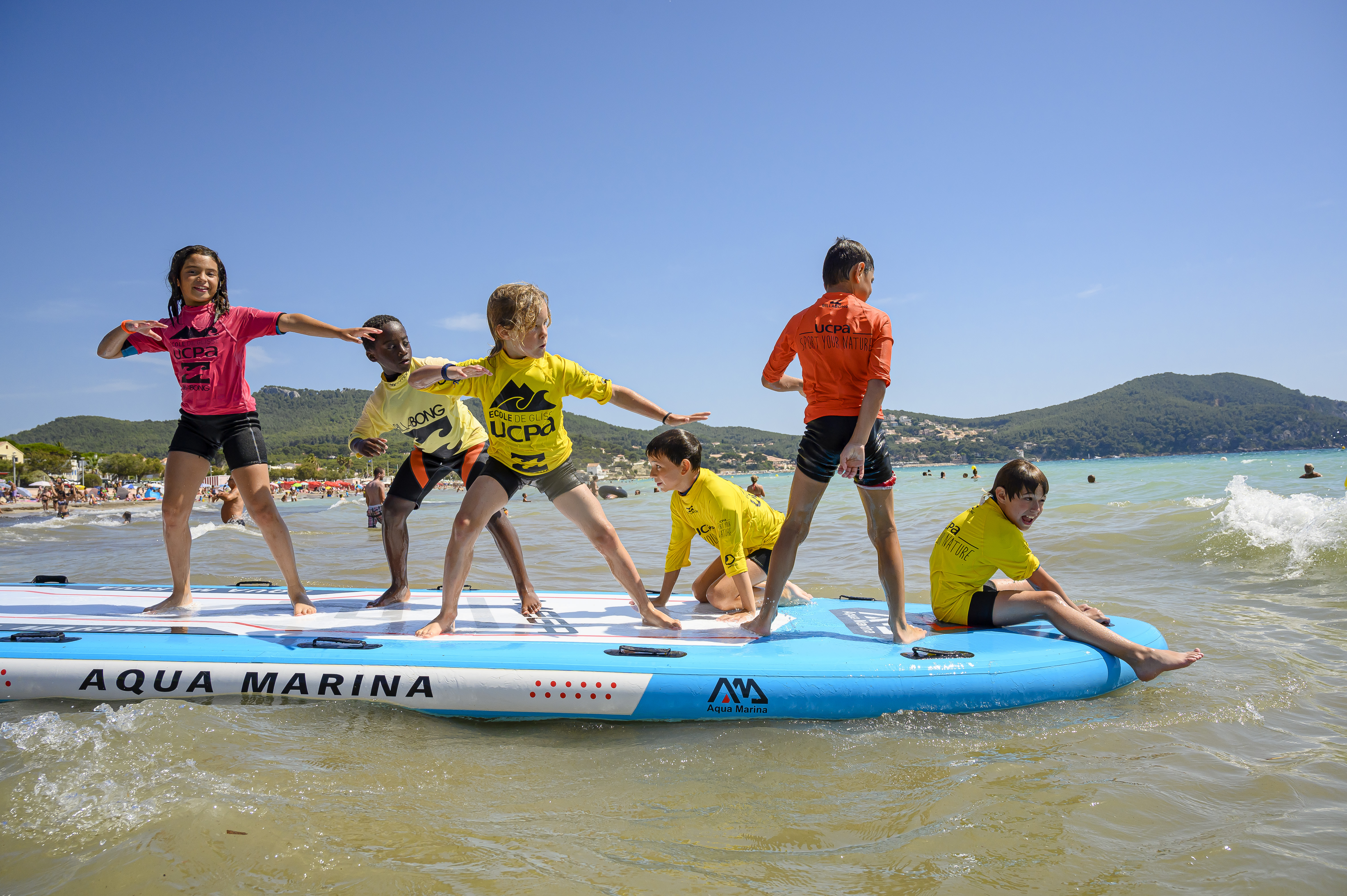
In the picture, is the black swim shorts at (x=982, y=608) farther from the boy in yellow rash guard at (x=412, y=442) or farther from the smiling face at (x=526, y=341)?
the smiling face at (x=526, y=341)

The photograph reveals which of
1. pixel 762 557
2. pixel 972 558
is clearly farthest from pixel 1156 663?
pixel 762 557

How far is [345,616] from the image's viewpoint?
4594 mm

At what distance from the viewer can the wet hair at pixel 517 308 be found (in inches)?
152

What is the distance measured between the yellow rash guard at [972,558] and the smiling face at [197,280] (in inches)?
180

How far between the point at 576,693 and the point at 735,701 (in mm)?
772

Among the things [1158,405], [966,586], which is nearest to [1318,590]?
[966,586]

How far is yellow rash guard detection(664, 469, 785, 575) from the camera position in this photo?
4.63 meters

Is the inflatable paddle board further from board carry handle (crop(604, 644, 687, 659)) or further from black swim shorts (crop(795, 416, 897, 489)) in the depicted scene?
black swim shorts (crop(795, 416, 897, 489))

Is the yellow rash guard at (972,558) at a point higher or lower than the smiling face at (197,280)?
lower

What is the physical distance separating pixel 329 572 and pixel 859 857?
9.16 meters

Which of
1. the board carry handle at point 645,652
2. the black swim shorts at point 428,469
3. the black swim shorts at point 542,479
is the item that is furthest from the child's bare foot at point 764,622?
the black swim shorts at point 428,469

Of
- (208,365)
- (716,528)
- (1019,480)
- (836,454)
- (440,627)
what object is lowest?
(440,627)

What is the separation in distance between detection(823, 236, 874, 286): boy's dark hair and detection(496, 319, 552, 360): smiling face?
157cm

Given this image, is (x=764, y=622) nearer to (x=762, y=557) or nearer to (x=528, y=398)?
(x=762, y=557)
